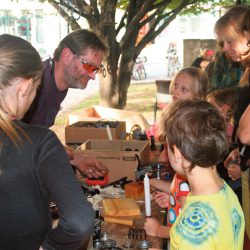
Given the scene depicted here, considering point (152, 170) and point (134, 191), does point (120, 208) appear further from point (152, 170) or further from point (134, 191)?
point (152, 170)

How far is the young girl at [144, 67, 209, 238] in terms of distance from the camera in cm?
212

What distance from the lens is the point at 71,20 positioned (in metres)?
6.76

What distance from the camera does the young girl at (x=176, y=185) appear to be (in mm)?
2119

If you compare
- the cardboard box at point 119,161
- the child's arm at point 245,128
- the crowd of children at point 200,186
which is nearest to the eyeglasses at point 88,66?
the cardboard box at point 119,161

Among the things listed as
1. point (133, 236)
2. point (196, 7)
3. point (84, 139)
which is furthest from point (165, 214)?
point (196, 7)

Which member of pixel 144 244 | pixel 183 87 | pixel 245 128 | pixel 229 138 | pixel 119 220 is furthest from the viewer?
pixel 183 87

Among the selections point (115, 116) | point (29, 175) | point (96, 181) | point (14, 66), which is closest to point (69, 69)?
point (96, 181)

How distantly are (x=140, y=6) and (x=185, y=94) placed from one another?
3.98 metres

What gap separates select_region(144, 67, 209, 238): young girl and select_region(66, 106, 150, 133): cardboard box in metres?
1.66

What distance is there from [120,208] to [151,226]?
32 cm

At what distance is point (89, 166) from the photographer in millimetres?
2990

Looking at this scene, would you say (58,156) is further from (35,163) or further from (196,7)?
(196,7)

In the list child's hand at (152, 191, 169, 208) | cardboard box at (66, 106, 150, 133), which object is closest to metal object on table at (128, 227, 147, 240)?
child's hand at (152, 191, 169, 208)

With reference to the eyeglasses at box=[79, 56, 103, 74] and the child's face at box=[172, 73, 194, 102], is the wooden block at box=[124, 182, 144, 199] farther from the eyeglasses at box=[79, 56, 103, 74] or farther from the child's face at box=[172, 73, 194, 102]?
the child's face at box=[172, 73, 194, 102]
